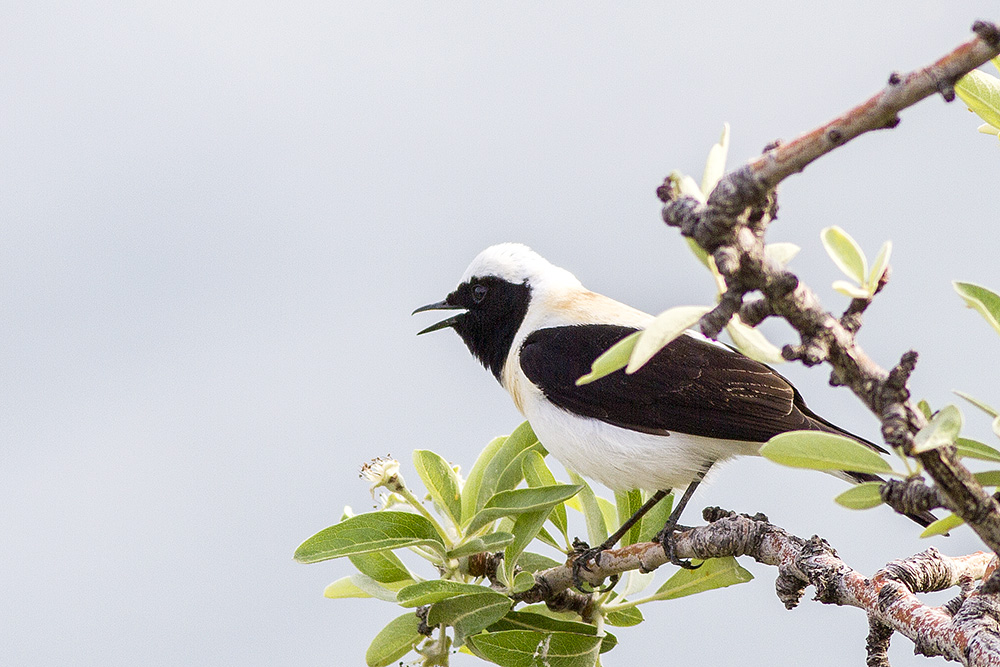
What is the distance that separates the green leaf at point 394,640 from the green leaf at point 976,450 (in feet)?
5.02

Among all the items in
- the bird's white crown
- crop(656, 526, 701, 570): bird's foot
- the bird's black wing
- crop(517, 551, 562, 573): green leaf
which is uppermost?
the bird's white crown

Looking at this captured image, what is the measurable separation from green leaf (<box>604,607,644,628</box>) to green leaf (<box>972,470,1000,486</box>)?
4.46 ft

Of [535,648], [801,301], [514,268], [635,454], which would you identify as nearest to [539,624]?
[535,648]

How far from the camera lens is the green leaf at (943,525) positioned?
186 cm

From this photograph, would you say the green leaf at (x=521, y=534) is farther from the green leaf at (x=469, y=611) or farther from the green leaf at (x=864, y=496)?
the green leaf at (x=864, y=496)

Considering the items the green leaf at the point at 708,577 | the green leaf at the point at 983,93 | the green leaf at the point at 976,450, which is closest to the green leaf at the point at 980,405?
the green leaf at the point at 976,450

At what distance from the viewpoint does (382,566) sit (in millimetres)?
2816

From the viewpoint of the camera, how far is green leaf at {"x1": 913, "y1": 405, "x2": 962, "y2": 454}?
4.47ft

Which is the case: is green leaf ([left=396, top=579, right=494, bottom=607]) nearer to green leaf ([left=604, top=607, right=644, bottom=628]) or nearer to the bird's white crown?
green leaf ([left=604, top=607, right=644, bottom=628])

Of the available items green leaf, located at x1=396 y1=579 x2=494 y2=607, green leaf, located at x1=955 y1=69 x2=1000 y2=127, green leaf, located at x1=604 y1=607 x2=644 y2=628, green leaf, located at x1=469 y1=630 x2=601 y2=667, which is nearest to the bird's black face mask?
green leaf, located at x1=604 y1=607 x2=644 y2=628

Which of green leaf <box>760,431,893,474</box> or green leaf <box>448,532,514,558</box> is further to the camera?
green leaf <box>448,532,514,558</box>

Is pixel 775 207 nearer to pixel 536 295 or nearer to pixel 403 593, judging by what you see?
pixel 403 593

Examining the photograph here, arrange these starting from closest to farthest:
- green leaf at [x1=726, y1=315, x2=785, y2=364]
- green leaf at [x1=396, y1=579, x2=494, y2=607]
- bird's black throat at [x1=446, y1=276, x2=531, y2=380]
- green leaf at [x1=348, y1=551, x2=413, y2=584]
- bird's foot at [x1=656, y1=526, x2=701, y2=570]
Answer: green leaf at [x1=726, y1=315, x2=785, y2=364] → green leaf at [x1=396, y1=579, x2=494, y2=607] → bird's foot at [x1=656, y1=526, x2=701, y2=570] → green leaf at [x1=348, y1=551, x2=413, y2=584] → bird's black throat at [x1=446, y1=276, x2=531, y2=380]

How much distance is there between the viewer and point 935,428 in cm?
139
